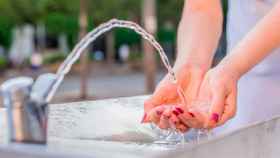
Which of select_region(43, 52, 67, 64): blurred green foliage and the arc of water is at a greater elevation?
the arc of water

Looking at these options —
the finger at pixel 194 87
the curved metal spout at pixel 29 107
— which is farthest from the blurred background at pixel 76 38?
the curved metal spout at pixel 29 107

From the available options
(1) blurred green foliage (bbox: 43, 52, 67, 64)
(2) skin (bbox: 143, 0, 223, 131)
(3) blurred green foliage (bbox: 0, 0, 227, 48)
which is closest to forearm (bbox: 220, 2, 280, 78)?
(2) skin (bbox: 143, 0, 223, 131)

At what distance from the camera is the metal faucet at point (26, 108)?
30.4 inches

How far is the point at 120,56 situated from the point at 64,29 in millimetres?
1831

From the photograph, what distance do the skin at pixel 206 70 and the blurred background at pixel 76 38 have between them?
41.5ft

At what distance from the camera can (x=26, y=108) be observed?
782mm

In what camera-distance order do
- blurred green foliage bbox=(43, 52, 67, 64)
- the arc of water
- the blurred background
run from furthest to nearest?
1. blurred green foliage bbox=(43, 52, 67, 64)
2. the blurred background
3. the arc of water

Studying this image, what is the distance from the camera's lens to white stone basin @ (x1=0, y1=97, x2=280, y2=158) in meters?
0.72

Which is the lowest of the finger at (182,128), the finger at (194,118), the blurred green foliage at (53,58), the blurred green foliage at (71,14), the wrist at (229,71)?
the blurred green foliage at (53,58)

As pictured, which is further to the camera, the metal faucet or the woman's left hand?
the woman's left hand

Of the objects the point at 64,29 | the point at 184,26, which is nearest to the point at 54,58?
the point at 64,29

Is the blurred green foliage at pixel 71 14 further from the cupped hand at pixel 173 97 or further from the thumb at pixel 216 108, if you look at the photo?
the thumb at pixel 216 108

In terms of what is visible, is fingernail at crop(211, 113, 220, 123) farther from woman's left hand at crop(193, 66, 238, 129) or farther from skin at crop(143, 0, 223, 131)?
skin at crop(143, 0, 223, 131)

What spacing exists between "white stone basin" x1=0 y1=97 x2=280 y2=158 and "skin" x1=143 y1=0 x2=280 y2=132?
0.06 m
